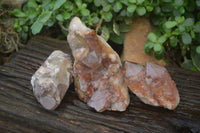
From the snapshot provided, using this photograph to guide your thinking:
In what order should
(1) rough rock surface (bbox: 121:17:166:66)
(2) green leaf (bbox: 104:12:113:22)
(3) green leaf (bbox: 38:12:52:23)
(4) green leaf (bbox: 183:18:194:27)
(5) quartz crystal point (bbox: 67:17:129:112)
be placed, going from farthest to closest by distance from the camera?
(1) rough rock surface (bbox: 121:17:166:66) → (2) green leaf (bbox: 104:12:113:22) → (3) green leaf (bbox: 38:12:52:23) → (4) green leaf (bbox: 183:18:194:27) → (5) quartz crystal point (bbox: 67:17:129:112)

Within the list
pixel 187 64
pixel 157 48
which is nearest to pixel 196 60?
pixel 187 64

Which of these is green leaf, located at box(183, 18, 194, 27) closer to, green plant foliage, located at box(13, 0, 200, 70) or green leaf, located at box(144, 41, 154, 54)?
green plant foliage, located at box(13, 0, 200, 70)

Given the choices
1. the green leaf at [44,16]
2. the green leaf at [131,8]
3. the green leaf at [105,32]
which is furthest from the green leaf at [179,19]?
the green leaf at [44,16]

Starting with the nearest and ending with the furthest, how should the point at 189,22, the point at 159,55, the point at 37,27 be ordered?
the point at 189,22
the point at 37,27
the point at 159,55

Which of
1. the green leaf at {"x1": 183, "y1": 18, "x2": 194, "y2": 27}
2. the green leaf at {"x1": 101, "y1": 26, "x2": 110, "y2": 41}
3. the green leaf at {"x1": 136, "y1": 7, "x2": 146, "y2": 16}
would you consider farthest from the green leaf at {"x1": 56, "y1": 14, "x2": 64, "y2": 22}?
the green leaf at {"x1": 183, "y1": 18, "x2": 194, "y2": 27}

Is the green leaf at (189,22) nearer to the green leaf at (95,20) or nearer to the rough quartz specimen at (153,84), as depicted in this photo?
the rough quartz specimen at (153,84)

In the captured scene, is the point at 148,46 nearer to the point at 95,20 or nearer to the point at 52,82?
the point at 95,20
